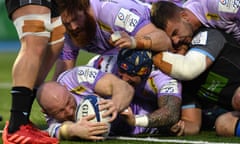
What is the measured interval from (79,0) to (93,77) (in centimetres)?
68

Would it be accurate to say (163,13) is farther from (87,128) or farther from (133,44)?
(87,128)

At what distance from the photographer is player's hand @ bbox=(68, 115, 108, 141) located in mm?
5680

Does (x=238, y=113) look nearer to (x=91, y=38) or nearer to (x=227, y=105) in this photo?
(x=227, y=105)

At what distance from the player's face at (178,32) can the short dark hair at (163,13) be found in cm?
4

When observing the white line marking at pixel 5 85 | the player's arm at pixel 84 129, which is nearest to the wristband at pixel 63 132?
the player's arm at pixel 84 129

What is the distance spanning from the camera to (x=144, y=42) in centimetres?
609

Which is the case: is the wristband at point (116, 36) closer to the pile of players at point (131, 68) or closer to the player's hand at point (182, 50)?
the pile of players at point (131, 68)

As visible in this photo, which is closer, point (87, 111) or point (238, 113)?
point (87, 111)

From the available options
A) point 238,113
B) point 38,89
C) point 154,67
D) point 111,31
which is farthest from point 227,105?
point 38,89

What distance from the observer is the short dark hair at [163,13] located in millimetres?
6449

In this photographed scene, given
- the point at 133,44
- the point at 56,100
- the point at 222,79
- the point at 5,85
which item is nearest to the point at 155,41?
the point at 133,44

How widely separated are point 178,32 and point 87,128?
4.36 ft

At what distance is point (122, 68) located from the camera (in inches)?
240

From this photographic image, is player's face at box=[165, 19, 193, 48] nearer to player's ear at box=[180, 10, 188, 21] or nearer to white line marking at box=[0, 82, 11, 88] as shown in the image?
player's ear at box=[180, 10, 188, 21]
